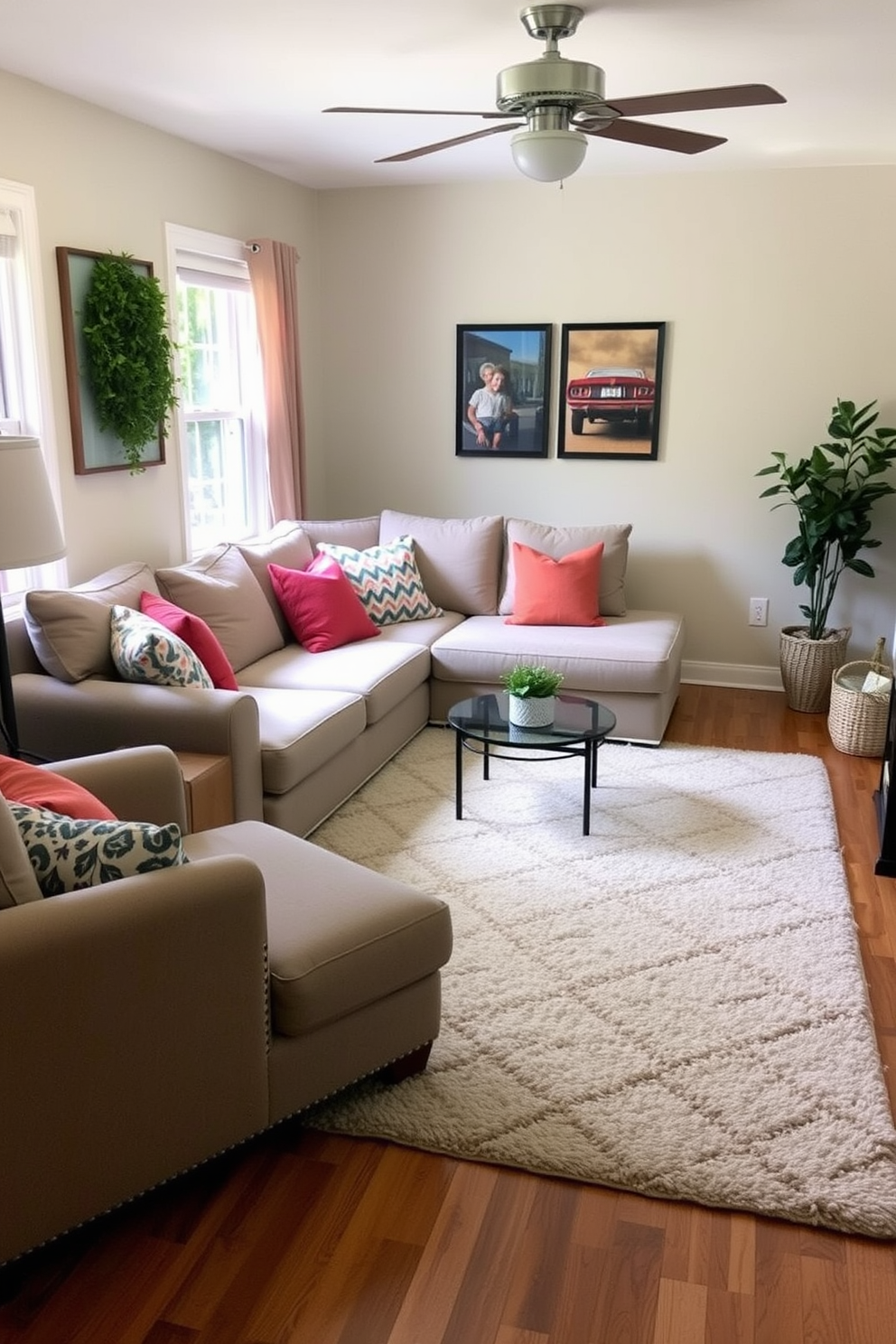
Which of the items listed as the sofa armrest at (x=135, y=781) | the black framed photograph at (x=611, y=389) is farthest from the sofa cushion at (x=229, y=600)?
the black framed photograph at (x=611, y=389)

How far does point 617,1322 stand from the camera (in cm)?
181

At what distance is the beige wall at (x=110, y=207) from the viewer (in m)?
3.51

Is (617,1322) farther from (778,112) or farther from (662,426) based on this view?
(662,426)

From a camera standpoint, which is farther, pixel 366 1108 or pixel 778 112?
pixel 778 112

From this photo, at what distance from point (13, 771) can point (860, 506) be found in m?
3.90

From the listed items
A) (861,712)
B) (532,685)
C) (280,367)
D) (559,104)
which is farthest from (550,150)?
(861,712)

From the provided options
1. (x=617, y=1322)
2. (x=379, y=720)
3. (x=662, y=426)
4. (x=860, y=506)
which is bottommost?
(x=617, y=1322)

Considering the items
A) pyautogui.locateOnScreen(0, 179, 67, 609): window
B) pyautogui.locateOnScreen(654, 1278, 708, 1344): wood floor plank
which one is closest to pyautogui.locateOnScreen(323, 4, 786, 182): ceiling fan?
pyautogui.locateOnScreen(0, 179, 67, 609): window

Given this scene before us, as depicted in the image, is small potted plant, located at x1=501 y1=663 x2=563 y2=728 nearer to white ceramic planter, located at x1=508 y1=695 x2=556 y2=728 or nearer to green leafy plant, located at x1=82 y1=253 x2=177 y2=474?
white ceramic planter, located at x1=508 y1=695 x2=556 y2=728

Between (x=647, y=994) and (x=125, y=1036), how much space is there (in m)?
1.39

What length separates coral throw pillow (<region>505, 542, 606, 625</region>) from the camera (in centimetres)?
486

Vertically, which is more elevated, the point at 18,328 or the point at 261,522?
the point at 18,328

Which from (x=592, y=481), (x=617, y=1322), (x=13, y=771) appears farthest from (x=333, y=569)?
(x=617, y=1322)

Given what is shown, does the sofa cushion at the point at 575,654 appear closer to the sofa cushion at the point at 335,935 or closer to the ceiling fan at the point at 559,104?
the ceiling fan at the point at 559,104
